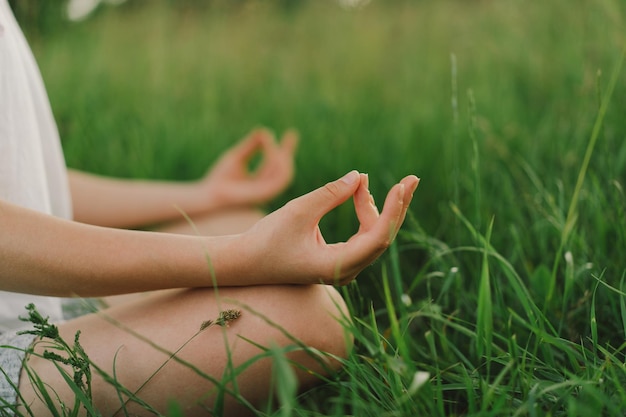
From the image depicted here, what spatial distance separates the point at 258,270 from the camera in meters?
0.76

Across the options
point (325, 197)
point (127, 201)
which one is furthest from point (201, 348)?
point (127, 201)

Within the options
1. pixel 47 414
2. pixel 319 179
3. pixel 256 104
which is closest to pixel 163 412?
pixel 47 414

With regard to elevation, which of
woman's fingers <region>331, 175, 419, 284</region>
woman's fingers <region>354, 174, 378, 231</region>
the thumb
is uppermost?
the thumb

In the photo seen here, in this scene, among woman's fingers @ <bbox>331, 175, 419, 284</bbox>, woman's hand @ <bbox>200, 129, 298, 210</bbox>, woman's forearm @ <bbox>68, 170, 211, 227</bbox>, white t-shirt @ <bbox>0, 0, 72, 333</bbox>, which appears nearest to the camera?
woman's fingers @ <bbox>331, 175, 419, 284</bbox>

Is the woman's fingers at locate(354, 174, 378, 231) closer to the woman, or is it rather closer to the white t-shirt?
the woman

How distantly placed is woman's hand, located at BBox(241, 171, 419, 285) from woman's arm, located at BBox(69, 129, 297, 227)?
61 cm

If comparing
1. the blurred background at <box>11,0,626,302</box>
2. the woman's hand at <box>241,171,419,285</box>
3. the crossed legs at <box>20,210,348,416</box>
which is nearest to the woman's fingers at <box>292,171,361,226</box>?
the woman's hand at <box>241,171,419,285</box>

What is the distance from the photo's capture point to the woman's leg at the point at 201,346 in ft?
2.52

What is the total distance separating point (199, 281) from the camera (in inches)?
30.4

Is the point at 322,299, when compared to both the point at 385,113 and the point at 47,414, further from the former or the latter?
the point at 385,113

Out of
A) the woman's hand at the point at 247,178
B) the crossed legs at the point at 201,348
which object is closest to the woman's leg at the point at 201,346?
the crossed legs at the point at 201,348

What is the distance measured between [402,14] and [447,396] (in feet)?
9.33

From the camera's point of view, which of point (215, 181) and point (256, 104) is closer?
point (215, 181)

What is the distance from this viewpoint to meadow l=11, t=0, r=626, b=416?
2.49ft
